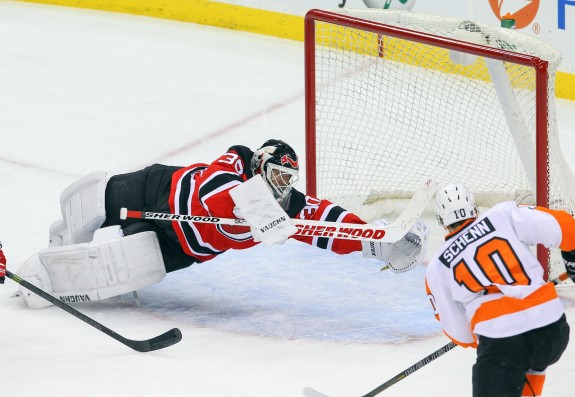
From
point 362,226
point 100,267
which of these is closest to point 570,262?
point 362,226

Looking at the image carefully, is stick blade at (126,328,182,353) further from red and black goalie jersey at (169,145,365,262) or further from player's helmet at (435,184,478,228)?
player's helmet at (435,184,478,228)

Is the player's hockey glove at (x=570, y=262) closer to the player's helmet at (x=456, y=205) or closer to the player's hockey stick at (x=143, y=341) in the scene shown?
the player's helmet at (x=456, y=205)

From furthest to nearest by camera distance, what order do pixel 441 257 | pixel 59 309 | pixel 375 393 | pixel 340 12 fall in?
pixel 340 12 < pixel 59 309 < pixel 375 393 < pixel 441 257

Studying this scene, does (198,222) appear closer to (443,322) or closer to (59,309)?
(59,309)

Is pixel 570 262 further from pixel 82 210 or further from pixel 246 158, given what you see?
pixel 82 210

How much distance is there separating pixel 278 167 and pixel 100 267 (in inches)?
28.4

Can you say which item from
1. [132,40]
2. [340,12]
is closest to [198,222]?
[340,12]

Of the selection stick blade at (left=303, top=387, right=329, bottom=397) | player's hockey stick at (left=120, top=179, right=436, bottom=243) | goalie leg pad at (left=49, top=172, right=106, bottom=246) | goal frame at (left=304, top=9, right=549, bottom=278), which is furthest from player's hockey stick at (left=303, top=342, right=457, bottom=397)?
goalie leg pad at (left=49, top=172, right=106, bottom=246)

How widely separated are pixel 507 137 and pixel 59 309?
1.98 m

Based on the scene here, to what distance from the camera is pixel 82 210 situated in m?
4.96

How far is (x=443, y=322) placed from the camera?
3.60 m

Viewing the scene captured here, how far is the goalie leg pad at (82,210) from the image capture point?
4930 mm

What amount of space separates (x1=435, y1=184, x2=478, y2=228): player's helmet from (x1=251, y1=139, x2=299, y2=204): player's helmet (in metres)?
1.12

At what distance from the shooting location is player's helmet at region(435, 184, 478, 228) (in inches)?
139
